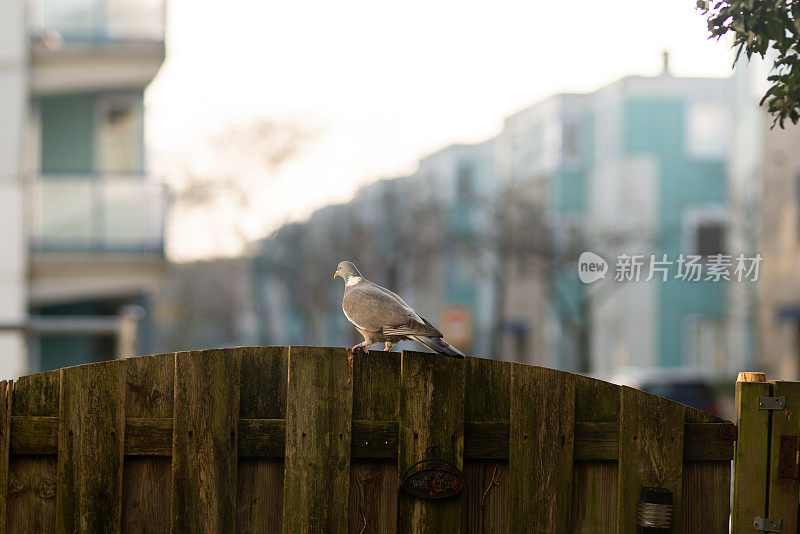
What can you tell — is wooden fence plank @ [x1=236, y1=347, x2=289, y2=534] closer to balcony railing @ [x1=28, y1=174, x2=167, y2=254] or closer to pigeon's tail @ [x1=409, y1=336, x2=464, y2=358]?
pigeon's tail @ [x1=409, y1=336, x2=464, y2=358]

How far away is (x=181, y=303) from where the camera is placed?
64875 millimetres

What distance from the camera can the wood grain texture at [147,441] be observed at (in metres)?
Result: 4.52

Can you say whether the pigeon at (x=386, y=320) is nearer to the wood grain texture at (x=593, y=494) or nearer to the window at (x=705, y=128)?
the wood grain texture at (x=593, y=494)

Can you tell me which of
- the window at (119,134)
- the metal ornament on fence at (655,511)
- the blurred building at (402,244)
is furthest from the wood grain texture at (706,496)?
the blurred building at (402,244)

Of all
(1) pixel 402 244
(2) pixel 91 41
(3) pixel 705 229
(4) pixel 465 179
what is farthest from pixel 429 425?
(4) pixel 465 179

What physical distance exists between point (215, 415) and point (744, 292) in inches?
1146

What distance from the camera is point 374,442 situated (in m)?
4.57

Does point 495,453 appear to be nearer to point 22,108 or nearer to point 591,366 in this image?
point 22,108

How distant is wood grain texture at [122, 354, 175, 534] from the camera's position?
14.8 feet

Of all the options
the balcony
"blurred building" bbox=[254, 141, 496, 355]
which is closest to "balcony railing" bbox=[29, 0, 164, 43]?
the balcony

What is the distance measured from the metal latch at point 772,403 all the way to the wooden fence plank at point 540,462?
2.38 feet

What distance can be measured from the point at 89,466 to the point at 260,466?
0.62m

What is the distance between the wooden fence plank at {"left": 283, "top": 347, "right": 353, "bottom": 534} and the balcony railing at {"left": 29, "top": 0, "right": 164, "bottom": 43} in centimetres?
1911

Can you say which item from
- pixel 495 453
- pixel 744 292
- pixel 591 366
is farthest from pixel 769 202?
pixel 495 453
